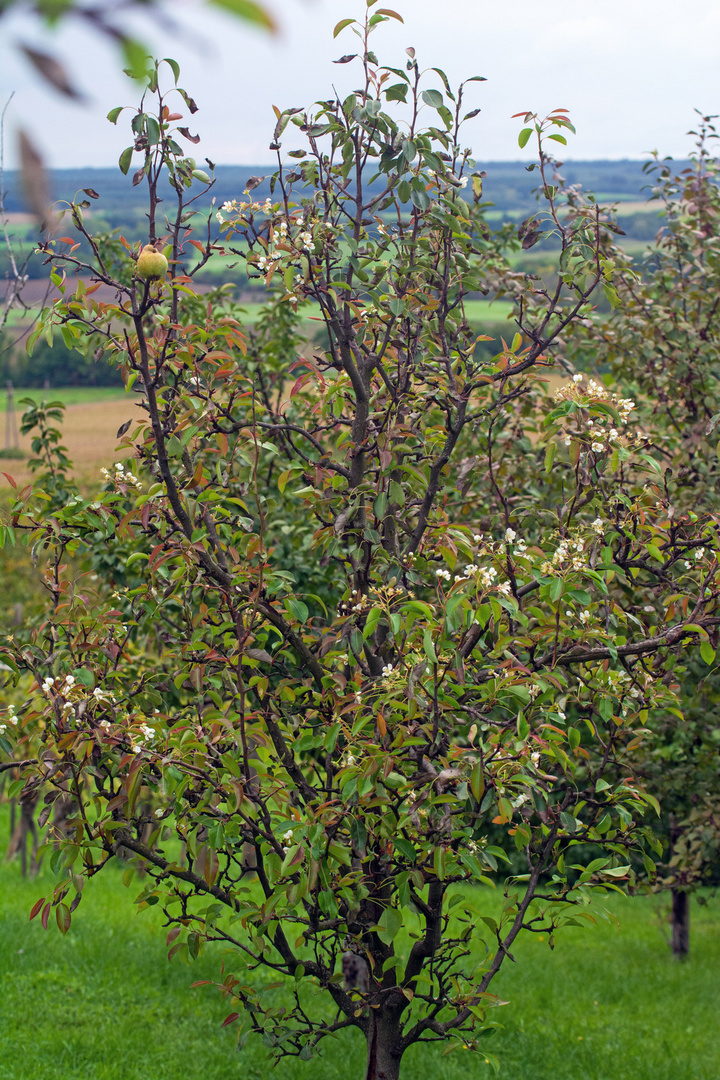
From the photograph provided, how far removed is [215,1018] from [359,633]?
3914 millimetres

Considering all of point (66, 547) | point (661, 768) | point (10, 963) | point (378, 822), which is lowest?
point (10, 963)

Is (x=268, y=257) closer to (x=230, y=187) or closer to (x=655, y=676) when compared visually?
(x=230, y=187)

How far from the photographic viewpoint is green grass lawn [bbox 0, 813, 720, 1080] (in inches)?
179

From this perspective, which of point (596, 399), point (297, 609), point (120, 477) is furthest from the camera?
point (120, 477)

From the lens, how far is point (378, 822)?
2.44 metres

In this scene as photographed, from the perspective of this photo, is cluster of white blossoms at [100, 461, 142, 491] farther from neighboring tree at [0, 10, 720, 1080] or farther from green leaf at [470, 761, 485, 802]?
green leaf at [470, 761, 485, 802]

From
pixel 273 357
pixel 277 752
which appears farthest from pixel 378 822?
pixel 273 357

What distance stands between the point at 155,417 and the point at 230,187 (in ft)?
4.36

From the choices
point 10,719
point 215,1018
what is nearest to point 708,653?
point 10,719

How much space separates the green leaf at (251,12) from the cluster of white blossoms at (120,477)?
2321 millimetres

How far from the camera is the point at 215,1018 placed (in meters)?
5.27

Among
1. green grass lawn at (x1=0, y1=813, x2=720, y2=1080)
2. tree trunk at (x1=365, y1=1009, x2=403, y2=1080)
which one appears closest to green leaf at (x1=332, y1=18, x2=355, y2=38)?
tree trunk at (x1=365, y1=1009, x2=403, y2=1080)

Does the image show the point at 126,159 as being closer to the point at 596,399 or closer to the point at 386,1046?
the point at 596,399

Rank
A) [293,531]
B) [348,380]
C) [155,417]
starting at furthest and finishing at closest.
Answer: [293,531]
[348,380]
[155,417]
